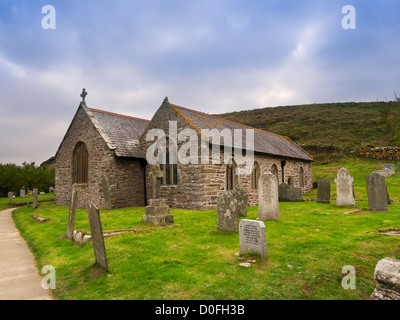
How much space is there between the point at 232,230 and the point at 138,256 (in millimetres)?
3195

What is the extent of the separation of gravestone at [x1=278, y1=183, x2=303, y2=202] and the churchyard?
809cm

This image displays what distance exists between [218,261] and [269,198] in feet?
16.9

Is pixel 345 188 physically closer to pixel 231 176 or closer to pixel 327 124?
pixel 231 176

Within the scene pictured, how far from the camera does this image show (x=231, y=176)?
51.9ft

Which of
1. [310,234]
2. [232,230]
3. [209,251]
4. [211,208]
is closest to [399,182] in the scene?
[211,208]

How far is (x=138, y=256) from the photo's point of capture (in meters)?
6.20

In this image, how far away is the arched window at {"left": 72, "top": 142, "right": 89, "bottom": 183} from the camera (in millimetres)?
17625

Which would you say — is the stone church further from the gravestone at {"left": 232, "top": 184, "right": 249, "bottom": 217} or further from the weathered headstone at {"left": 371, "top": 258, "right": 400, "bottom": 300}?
the weathered headstone at {"left": 371, "top": 258, "right": 400, "bottom": 300}

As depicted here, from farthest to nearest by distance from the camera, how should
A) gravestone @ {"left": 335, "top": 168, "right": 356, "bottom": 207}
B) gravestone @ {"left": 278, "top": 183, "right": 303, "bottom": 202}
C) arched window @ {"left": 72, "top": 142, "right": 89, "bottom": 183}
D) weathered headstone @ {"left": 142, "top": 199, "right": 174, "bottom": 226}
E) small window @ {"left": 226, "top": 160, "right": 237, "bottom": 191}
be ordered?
gravestone @ {"left": 278, "top": 183, "right": 303, "bottom": 202}, arched window @ {"left": 72, "top": 142, "right": 89, "bottom": 183}, small window @ {"left": 226, "top": 160, "right": 237, "bottom": 191}, gravestone @ {"left": 335, "top": 168, "right": 356, "bottom": 207}, weathered headstone @ {"left": 142, "top": 199, "right": 174, "bottom": 226}

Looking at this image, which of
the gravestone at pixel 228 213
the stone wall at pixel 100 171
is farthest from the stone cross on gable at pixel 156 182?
the stone wall at pixel 100 171

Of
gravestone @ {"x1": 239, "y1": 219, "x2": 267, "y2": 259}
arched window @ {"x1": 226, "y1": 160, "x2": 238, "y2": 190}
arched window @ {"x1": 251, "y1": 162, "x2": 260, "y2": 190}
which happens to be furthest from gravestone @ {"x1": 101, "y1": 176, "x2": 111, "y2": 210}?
gravestone @ {"x1": 239, "y1": 219, "x2": 267, "y2": 259}

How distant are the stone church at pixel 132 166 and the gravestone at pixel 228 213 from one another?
5629 millimetres

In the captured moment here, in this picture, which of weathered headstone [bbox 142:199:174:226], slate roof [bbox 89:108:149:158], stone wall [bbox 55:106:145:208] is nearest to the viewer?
weathered headstone [bbox 142:199:174:226]

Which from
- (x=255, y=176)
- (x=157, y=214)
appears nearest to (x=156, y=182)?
(x=157, y=214)
